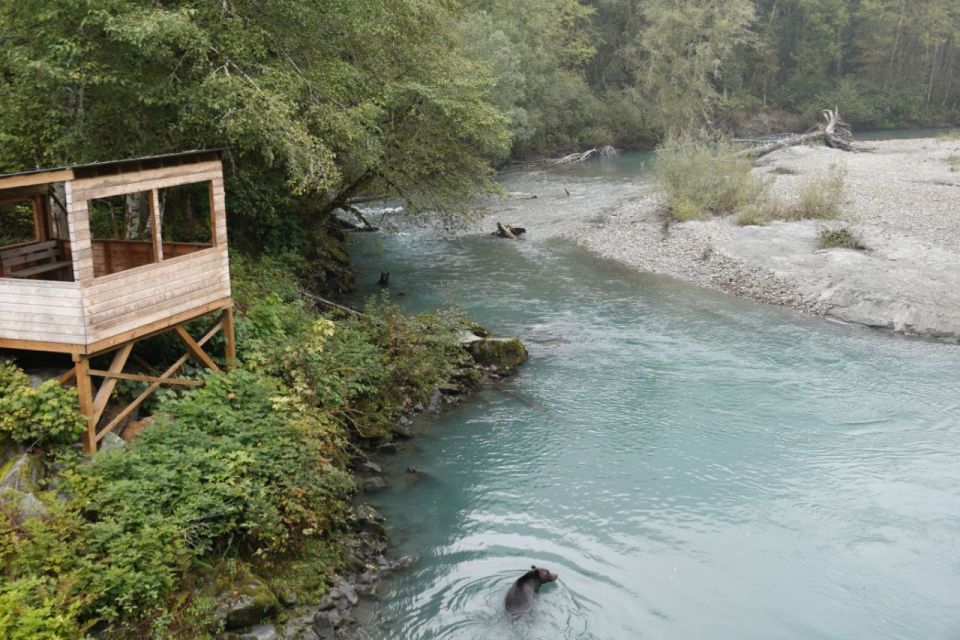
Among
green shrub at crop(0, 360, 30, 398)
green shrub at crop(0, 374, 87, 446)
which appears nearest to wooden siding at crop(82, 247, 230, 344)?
green shrub at crop(0, 374, 87, 446)

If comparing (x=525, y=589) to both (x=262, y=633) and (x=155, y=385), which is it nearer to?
(x=262, y=633)

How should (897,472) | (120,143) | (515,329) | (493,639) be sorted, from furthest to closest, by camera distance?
(515,329)
(120,143)
(897,472)
(493,639)

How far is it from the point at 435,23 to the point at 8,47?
10.2 metres

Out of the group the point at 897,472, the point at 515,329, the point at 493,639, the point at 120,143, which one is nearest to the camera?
the point at 493,639

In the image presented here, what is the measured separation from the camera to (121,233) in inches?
639

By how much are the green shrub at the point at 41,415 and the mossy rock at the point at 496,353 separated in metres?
9.31

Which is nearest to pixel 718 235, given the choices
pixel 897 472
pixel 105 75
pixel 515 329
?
pixel 515 329

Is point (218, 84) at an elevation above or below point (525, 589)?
above

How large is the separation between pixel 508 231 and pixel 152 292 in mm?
22333

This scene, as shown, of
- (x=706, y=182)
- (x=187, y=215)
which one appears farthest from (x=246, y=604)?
(x=706, y=182)

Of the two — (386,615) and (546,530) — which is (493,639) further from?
(546,530)

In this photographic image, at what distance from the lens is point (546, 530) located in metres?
11.6

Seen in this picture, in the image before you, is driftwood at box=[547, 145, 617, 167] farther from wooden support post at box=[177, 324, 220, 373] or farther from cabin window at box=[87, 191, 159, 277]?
wooden support post at box=[177, 324, 220, 373]

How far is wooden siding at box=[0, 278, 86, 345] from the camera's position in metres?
9.94
